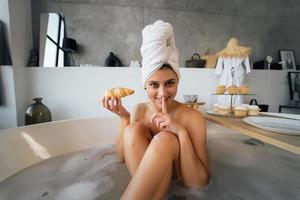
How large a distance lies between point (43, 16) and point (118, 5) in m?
0.81

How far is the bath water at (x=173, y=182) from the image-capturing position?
0.88 metres

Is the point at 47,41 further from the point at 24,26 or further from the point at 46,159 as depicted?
the point at 46,159

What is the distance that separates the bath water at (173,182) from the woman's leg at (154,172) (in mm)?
212

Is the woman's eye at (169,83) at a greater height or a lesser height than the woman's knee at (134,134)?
greater

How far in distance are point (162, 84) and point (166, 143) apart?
0.23 metres

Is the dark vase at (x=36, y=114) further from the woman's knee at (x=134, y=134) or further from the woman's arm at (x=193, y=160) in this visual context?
the woman's arm at (x=193, y=160)

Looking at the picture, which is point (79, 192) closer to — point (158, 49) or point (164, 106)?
point (164, 106)

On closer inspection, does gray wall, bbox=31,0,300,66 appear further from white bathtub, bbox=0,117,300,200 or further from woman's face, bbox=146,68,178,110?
woman's face, bbox=146,68,178,110

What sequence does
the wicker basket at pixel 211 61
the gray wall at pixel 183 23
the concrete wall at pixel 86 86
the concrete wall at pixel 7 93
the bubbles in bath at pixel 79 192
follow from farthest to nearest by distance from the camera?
the gray wall at pixel 183 23, the wicker basket at pixel 211 61, the concrete wall at pixel 86 86, the concrete wall at pixel 7 93, the bubbles in bath at pixel 79 192

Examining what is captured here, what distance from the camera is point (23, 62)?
1.75m

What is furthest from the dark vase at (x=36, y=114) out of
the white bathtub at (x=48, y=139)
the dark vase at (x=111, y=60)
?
the dark vase at (x=111, y=60)

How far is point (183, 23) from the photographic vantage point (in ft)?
8.45

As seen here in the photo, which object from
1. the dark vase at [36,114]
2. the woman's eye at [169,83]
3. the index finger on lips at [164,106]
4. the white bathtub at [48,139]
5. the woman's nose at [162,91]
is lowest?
the white bathtub at [48,139]

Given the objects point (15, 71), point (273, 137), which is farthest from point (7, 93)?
point (273, 137)
